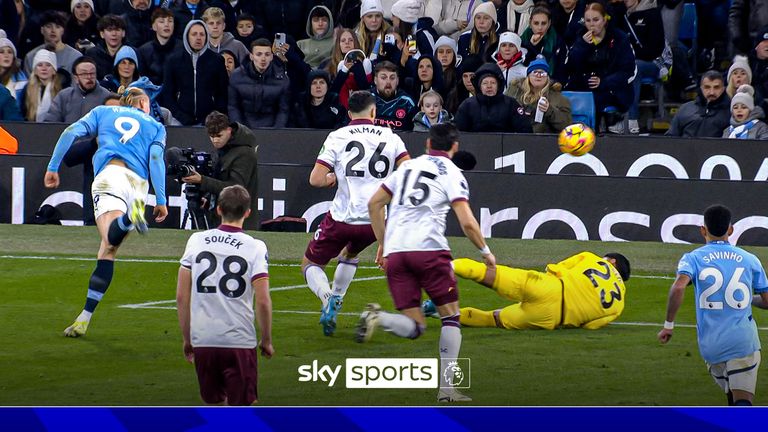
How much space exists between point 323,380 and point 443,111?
9.57 metres

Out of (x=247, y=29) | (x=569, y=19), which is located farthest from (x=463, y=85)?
(x=247, y=29)

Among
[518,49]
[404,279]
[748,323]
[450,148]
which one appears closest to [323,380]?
[404,279]

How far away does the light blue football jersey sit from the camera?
1233 centimetres

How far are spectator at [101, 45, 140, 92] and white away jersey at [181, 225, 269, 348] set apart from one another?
39.0 ft

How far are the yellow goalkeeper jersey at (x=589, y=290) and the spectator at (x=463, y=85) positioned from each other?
25.6 ft

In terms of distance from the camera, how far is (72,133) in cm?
1216

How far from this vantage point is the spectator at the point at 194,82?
20.4m

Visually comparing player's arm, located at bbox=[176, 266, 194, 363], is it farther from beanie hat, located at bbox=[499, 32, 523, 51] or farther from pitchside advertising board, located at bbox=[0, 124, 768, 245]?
beanie hat, located at bbox=[499, 32, 523, 51]

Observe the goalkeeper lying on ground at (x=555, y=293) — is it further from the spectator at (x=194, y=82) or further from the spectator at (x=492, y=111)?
the spectator at (x=194, y=82)

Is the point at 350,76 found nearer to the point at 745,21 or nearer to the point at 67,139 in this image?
the point at 745,21

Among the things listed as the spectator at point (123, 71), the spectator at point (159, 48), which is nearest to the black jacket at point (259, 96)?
the spectator at point (159, 48)

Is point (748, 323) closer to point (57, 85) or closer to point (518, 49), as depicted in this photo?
point (518, 49)

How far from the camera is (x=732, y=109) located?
18.9 m

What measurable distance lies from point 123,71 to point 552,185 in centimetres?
609
